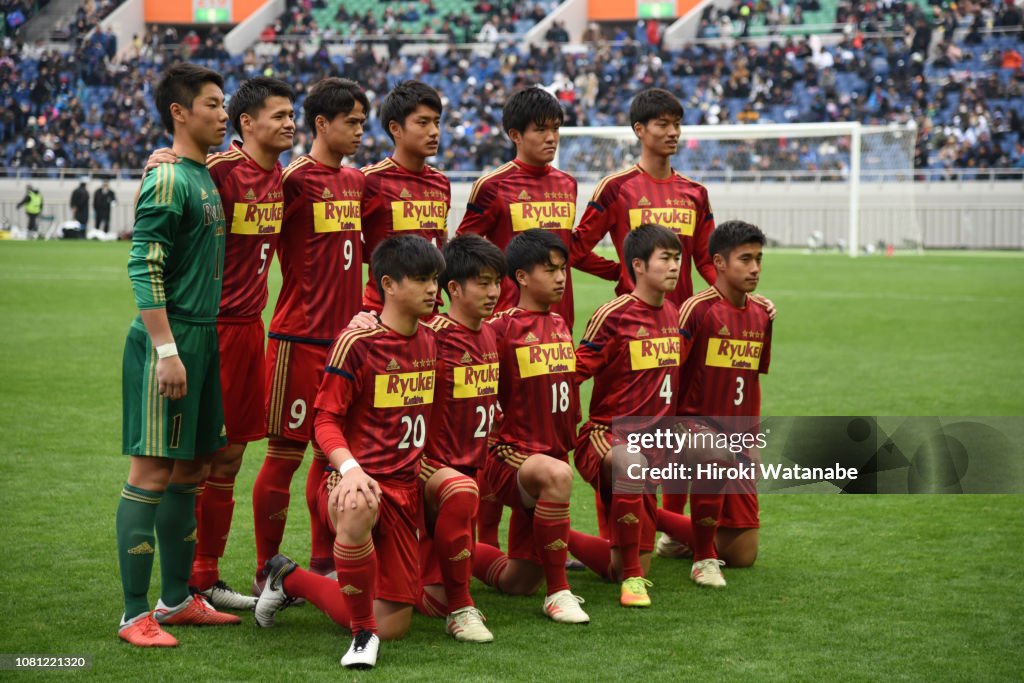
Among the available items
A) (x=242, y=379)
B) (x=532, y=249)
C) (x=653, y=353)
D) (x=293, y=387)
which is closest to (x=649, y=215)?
(x=653, y=353)

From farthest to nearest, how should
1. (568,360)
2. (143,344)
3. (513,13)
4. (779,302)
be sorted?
(513,13) < (779,302) < (568,360) < (143,344)

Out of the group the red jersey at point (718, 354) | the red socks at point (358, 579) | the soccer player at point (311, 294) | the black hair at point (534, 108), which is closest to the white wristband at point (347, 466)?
the red socks at point (358, 579)

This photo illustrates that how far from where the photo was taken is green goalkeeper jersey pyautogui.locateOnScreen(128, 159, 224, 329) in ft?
13.8

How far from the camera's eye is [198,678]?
155 inches

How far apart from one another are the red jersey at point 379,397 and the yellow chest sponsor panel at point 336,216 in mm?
867

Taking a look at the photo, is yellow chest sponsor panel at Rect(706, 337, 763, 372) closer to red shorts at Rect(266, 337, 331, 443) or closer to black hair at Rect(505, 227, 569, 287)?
black hair at Rect(505, 227, 569, 287)

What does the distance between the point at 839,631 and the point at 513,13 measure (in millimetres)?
40610

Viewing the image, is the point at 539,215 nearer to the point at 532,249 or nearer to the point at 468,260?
the point at 532,249

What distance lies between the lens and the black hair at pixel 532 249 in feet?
16.6

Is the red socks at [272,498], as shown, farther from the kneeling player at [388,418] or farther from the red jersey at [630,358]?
the red jersey at [630,358]

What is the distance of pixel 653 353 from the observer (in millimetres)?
5262

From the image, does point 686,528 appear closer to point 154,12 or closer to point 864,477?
point 864,477

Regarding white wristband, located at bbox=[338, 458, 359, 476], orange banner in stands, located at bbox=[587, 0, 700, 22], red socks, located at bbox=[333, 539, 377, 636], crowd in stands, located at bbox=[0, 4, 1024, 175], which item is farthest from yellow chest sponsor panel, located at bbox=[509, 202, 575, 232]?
orange banner in stands, located at bbox=[587, 0, 700, 22]

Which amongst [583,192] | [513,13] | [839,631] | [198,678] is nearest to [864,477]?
[839,631]
